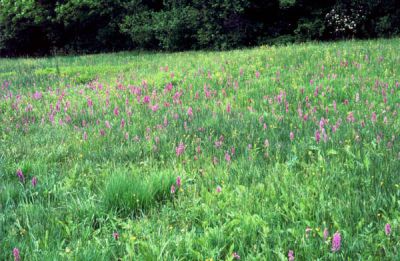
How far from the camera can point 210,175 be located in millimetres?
3943

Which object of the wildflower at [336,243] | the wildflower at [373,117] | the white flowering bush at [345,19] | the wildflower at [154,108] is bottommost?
the wildflower at [336,243]

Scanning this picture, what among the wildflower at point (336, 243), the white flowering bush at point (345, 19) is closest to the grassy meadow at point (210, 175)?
the wildflower at point (336, 243)

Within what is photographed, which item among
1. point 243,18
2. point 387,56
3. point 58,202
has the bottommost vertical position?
point 58,202

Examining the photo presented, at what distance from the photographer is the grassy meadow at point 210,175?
281 cm

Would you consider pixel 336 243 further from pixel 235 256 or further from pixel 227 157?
pixel 227 157

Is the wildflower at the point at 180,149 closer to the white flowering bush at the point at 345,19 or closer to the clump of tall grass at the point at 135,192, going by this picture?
the clump of tall grass at the point at 135,192

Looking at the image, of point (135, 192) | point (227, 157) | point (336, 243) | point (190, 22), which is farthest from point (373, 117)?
point (190, 22)

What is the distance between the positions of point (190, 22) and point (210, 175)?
54.8 ft

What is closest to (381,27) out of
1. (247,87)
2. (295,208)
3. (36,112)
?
(247,87)

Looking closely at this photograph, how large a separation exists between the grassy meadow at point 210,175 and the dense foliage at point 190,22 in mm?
11227

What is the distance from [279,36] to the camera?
19.3m

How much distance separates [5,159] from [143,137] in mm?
1652

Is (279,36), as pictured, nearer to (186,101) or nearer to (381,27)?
(381,27)

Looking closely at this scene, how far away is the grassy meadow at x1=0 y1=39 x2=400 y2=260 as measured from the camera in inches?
111
